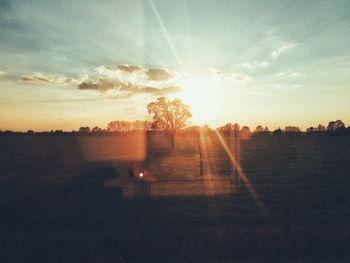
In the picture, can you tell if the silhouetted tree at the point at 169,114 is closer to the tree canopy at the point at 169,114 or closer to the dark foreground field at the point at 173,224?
the tree canopy at the point at 169,114

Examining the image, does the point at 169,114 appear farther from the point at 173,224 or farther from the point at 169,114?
the point at 173,224

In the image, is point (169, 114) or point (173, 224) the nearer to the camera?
point (173, 224)

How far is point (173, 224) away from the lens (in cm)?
1279

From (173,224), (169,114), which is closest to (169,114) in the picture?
(169,114)

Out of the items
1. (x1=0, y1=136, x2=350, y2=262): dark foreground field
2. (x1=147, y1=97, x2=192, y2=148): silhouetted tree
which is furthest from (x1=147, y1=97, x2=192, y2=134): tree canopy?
(x1=0, y1=136, x2=350, y2=262): dark foreground field

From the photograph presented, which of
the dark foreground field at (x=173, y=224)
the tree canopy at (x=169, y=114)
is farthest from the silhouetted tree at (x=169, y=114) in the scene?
the dark foreground field at (x=173, y=224)

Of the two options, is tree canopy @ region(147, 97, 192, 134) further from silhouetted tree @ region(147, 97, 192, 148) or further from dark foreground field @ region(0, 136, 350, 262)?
dark foreground field @ region(0, 136, 350, 262)

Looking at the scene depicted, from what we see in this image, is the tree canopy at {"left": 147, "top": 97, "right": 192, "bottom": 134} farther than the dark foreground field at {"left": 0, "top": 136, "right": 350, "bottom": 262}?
Yes

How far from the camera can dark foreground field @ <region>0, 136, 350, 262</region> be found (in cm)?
985

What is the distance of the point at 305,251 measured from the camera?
32.9 ft

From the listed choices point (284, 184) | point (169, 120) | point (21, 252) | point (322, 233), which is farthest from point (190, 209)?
point (169, 120)

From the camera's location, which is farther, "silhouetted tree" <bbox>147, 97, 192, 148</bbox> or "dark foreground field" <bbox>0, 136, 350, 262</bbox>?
"silhouetted tree" <bbox>147, 97, 192, 148</bbox>

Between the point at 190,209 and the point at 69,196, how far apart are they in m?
7.20

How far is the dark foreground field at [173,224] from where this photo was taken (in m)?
9.85
